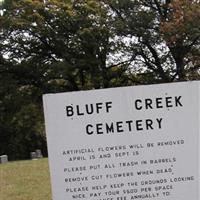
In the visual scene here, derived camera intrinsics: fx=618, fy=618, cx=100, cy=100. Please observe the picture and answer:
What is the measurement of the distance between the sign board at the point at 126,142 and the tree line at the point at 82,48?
28387 mm

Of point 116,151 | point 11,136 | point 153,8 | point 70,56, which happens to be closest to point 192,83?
point 116,151

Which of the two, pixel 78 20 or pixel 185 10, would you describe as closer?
pixel 185 10

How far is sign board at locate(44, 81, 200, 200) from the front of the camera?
4547mm

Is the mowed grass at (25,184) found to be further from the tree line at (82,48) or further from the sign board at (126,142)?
the tree line at (82,48)

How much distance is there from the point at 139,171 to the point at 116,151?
225mm

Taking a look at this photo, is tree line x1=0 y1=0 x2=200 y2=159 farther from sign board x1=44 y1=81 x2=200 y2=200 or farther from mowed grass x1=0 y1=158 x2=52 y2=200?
sign board x1=44 y1=81 x2=200 y2=200

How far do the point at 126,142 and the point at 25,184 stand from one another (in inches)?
344

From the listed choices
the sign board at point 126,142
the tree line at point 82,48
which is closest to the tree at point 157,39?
the tree line at point 82,48

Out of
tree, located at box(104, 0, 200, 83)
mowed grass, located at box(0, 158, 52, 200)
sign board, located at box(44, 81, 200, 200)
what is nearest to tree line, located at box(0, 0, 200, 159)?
tree, located at box(104, 0, 200, 83)

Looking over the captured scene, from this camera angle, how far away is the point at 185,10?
104 feet

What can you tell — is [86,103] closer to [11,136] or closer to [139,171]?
[139,171]

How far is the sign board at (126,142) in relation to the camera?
455 cm

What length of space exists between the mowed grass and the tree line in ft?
56.8

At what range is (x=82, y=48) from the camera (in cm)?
3434
